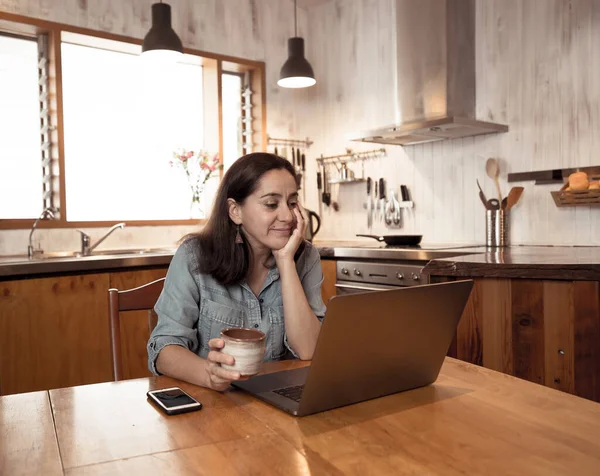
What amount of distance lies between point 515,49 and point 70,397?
298 centimetres

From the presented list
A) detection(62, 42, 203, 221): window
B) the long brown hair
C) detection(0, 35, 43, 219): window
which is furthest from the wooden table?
detection(62, 42, 203, 221): window

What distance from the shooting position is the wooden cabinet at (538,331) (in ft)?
6.45

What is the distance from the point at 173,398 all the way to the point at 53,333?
1.84m

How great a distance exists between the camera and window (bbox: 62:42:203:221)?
11.5 ft

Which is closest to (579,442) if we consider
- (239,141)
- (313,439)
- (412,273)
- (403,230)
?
(313,439)

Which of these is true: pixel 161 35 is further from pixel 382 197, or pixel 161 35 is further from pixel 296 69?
pixel 382 197

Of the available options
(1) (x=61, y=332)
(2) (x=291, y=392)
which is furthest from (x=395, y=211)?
(2) (x=291, y=392)

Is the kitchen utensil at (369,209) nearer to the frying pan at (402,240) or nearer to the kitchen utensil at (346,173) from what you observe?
the kitchen utensil at (346,173)

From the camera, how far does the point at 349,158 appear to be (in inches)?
164

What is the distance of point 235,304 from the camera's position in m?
1.55

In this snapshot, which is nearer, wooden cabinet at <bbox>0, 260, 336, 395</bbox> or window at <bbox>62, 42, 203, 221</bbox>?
wooden cabinet at <bbox>0, 260, 336, 395</bbox>

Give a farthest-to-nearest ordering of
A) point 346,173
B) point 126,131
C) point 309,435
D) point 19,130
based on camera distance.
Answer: point 346,173 → point 126,131 → point 19,130 → point 309,435

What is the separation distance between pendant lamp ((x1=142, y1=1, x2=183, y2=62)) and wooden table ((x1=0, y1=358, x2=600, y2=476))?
7.67 feet

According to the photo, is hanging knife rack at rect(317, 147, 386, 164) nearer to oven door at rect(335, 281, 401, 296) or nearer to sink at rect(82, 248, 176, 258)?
oven door at rect(335, 281, 401, 296)
